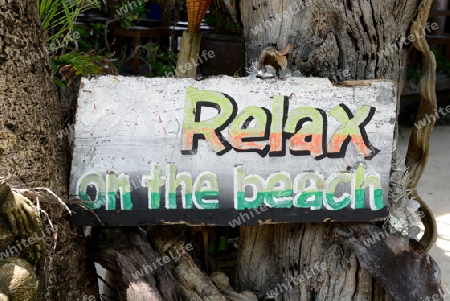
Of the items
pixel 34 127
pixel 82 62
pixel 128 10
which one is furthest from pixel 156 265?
pixel 128 10

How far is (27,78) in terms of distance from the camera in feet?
6.52

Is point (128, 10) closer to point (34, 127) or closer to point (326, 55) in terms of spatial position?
point (326, 55)

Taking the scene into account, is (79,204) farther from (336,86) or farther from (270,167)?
(336,86)

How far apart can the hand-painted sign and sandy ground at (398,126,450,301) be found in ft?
6.10

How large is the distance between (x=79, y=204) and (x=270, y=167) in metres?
0.67

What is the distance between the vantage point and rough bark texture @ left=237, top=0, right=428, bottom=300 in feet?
7.63

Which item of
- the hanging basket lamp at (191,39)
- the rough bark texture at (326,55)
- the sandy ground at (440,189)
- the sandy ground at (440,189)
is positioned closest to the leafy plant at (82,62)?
the hanging basket lamp at (191,39)

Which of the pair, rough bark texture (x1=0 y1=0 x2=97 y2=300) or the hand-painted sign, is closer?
rough bark texture (x1=0 y1=0 x2=97 y2=300)

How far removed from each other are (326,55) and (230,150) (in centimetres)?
54

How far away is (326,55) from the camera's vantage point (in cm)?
233

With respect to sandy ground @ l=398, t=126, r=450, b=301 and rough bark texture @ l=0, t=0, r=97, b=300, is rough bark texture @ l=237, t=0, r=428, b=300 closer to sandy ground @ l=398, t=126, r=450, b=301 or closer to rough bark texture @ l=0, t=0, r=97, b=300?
rough bark texture @ l=0, t=0, r=97, b=300

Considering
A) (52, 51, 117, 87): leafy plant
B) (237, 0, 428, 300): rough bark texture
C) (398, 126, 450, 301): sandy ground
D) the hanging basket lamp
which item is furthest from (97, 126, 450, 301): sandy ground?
the hanging basket lamp

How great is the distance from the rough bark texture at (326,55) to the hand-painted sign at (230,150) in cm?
19

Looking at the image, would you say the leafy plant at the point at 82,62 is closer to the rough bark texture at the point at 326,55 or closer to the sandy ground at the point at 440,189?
the rough bark texture at the point at 326,55
